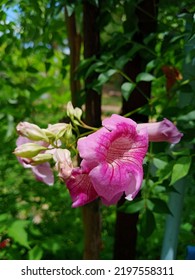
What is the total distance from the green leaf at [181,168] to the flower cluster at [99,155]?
8.6 inches

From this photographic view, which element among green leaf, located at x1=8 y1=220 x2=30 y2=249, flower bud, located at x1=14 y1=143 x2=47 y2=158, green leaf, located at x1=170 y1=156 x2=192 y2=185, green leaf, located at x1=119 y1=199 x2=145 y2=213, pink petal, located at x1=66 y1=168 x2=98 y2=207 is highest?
flower bud, located at x1=14 y1=143 x2=47 y2=158

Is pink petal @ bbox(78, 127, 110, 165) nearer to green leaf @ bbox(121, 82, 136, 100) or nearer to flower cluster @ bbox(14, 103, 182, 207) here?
flower cluster @ bbox(14, 103, 182, 207)

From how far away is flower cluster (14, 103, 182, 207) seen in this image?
2.11 feet

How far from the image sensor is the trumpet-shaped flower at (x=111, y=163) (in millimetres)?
642

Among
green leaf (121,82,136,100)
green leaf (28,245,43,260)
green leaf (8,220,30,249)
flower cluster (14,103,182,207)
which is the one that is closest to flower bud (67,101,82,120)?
flower cluster (14,103,182,207)

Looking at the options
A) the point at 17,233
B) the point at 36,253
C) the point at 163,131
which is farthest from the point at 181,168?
the point at 36,253

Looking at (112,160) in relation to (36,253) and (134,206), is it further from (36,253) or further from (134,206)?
(36,253)

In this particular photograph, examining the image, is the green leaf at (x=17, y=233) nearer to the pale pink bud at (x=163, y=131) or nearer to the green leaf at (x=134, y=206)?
the green leaf at (x=134, y=206)

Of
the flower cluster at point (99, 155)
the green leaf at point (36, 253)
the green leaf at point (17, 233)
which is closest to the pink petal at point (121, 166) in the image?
the flower cluster at point (99, 155)

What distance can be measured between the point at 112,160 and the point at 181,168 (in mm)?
314

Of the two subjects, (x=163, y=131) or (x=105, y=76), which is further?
(x=105, y=76)

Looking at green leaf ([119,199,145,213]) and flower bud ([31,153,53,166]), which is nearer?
flower bud ([31,153,53,166])

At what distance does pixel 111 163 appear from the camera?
0.67 m
